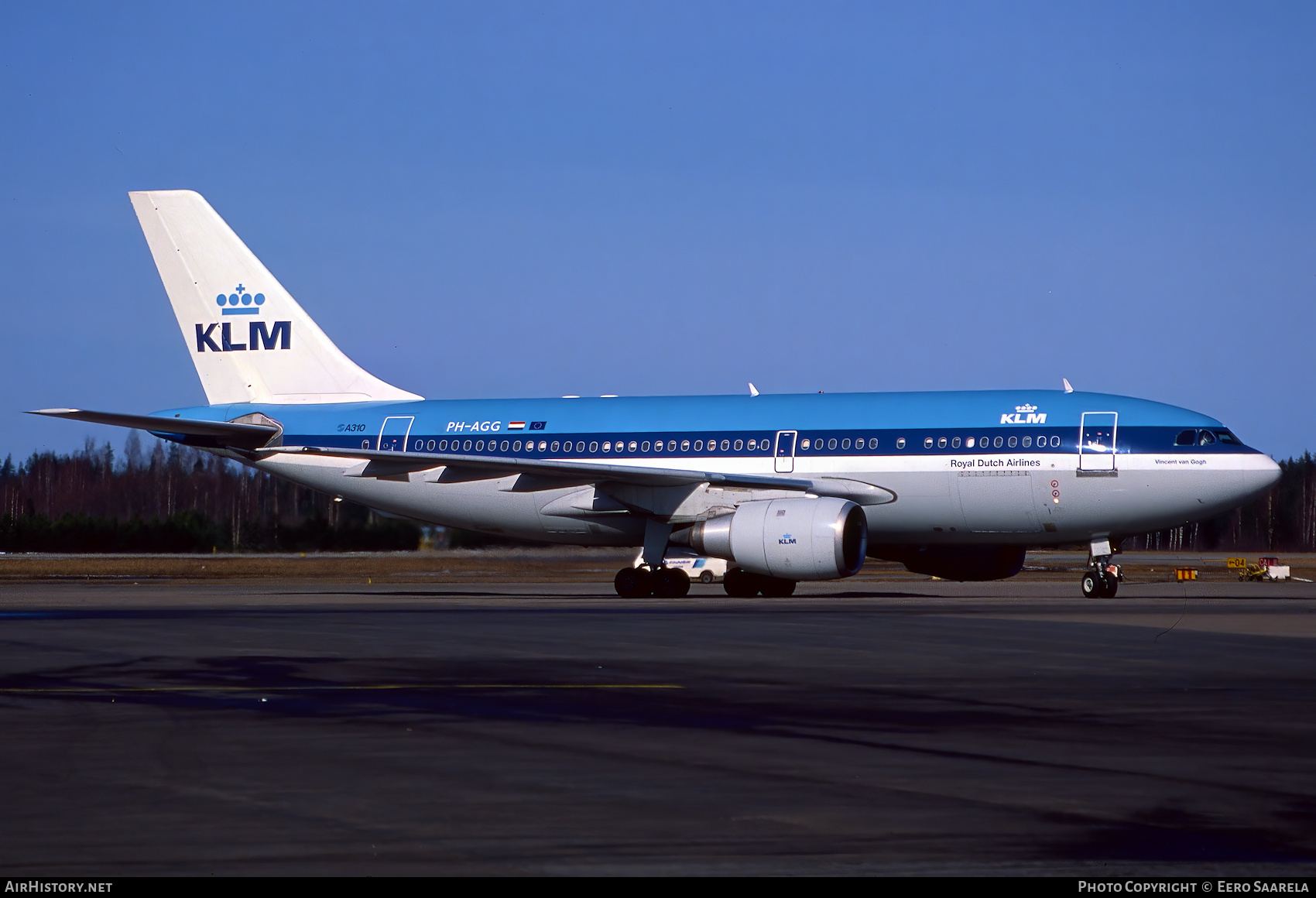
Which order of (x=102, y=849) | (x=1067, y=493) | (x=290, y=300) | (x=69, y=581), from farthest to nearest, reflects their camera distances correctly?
(x=69, y=581), (x=290, y=300), (x=1067, y=493), (x=102, y=849)

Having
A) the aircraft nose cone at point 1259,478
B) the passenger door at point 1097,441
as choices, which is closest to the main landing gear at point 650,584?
the passenger door at point 1097,441

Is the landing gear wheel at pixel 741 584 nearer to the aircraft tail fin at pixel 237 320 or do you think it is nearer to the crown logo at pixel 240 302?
the aircraft tail fin at pixel 237 320

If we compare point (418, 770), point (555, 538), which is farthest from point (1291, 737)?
point (555, 538)

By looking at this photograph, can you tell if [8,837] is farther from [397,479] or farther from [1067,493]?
[397,479]

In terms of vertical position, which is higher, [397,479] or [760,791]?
[397,479]

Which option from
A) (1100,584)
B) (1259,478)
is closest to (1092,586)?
(1100,584)

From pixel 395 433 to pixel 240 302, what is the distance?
5435 millimetres

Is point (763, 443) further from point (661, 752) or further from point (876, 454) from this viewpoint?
point (661, 752)

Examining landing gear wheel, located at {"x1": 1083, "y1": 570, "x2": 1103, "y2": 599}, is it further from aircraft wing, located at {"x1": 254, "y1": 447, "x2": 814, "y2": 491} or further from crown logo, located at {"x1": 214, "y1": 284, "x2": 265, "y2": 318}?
crown logo, located at {"x1": 214, "y1": 284, "x2": 265, "y2": 318}

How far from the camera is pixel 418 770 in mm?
7539

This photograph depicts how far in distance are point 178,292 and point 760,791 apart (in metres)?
30.4

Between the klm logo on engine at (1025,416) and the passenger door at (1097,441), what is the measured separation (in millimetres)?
744

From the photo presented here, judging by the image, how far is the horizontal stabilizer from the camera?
27.8 m

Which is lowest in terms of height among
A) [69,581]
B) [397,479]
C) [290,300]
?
[69,581]
